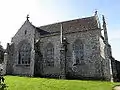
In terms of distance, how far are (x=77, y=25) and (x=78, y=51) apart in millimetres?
5594

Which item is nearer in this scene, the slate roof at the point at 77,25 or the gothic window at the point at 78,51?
the gothic window at the point at 78,51

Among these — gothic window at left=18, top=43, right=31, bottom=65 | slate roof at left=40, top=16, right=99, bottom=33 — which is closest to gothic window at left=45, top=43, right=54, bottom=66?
slate roof at left=40, top=16, right=99, bottom=33

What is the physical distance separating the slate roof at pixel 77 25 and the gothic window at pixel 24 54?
17.5 feet

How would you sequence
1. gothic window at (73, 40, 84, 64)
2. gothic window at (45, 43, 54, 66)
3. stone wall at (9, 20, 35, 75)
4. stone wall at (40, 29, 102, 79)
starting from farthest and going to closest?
stone wall at (9, 20, 35, 75)
gothic window at (45, 43, 54, 66)
gothic window at (73, 40, 84, 64)
stone wall at (40, 29, 102, 79)

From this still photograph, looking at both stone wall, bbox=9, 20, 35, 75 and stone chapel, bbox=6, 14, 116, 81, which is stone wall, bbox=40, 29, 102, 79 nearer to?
stone chapel, bbox=6, 14, 116, 81

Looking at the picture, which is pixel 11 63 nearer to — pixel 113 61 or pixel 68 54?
pixel 68 54

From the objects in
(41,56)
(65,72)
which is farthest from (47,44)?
(65,72)

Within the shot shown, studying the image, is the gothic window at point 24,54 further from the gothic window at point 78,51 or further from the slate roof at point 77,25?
the gothic window at point 78,51

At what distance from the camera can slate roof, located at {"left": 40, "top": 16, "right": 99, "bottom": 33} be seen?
27.9 metres

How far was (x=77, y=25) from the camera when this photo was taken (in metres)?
30.0

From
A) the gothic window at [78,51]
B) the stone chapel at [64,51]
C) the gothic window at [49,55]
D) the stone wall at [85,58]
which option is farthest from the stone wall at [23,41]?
the gothic window at [78,51]

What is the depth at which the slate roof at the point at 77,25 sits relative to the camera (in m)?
27.9

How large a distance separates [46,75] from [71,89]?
1359cm

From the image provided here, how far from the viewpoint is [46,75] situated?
29.0 m
